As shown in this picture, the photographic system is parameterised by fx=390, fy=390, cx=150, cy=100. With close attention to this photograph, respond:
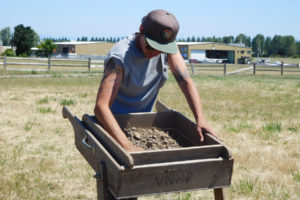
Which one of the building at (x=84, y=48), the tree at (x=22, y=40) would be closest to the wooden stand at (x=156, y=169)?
the tree at (x=22, y=40)

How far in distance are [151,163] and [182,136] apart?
864 millimetres

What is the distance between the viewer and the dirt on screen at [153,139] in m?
2.90

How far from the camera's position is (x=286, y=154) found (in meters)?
5.73

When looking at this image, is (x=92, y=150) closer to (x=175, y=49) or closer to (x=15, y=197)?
(x=175, y=49)

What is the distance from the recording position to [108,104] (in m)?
2.68

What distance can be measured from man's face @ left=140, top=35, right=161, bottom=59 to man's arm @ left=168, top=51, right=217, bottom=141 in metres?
0.27

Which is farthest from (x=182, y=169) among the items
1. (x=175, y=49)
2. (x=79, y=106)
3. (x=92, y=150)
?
(x=79, y=106)

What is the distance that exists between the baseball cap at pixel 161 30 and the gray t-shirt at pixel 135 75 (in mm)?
248

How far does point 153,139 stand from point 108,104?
0.51m

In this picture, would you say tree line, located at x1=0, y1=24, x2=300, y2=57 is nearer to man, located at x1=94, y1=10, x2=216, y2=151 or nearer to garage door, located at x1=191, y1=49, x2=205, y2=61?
garage door, located at x1=191, y1=49, x2=205, y2=61

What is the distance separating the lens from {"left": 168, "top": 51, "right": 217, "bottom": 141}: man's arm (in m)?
2.78

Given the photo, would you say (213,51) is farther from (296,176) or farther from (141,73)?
(141,73)

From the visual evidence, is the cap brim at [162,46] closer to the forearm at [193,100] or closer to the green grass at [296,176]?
the forearm at [193,100]

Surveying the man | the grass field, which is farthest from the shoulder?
the grass field
